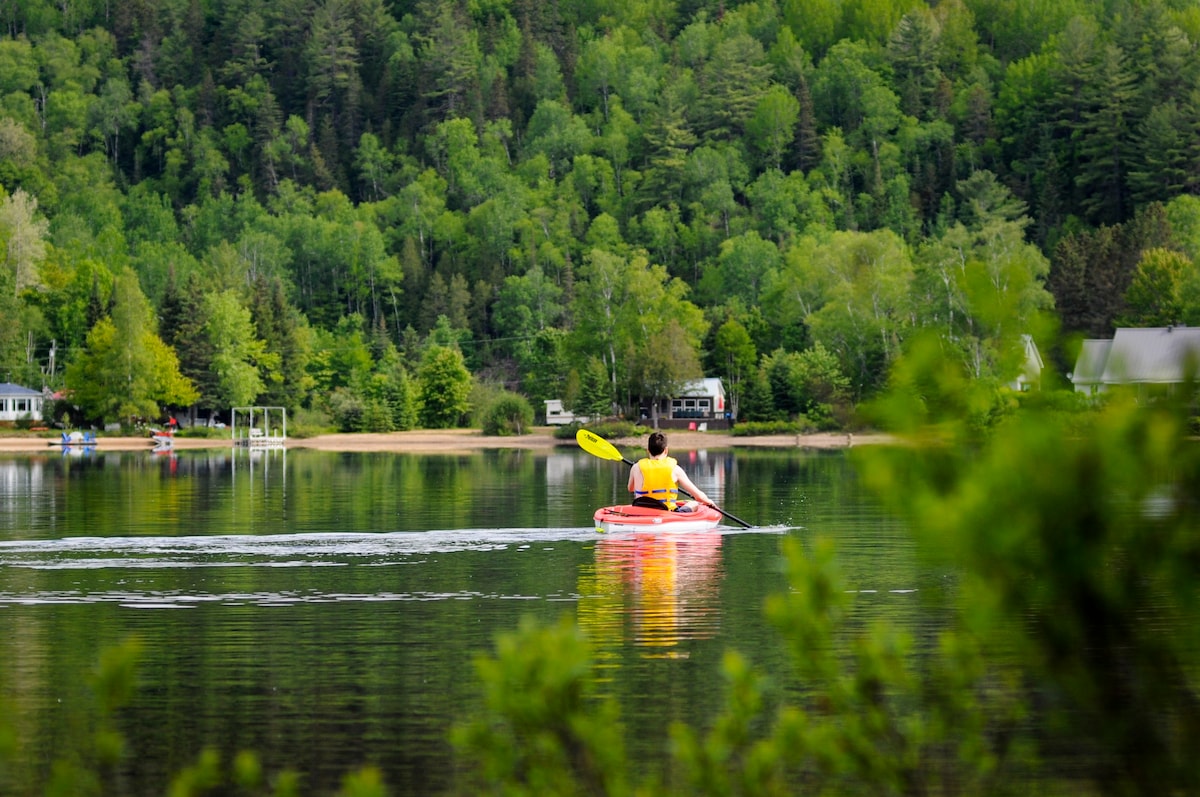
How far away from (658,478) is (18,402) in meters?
104

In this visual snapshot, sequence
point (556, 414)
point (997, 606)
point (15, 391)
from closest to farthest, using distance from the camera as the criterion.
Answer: point (997, 606), point (556, 414), point (15, 391)

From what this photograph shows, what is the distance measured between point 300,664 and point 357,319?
146608mm

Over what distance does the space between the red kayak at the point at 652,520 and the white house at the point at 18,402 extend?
100528 mm

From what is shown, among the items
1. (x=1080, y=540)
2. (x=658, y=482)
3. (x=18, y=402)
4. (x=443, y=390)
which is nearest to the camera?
(x=1080, y=540)

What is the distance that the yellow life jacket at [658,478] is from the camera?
34156 millimetres

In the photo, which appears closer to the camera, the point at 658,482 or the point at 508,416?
the point at 658,482

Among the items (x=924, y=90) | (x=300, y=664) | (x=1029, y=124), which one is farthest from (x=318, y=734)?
(x=924, y=90)

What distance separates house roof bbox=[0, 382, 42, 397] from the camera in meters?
127

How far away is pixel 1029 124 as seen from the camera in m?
180

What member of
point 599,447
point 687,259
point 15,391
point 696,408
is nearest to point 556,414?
point 696,408

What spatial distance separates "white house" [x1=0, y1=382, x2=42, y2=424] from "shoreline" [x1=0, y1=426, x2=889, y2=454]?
12645 mm

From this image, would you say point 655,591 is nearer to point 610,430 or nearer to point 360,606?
point 360,606

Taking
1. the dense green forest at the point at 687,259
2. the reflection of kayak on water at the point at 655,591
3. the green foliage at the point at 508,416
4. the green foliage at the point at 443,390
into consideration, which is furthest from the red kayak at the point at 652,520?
the green foliage at the point at 443,390

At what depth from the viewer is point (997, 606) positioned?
21.4 feet
